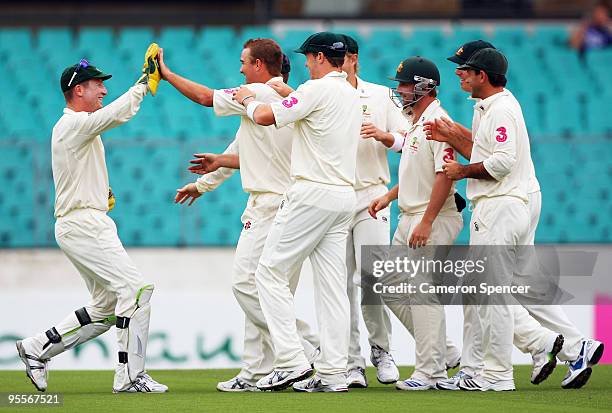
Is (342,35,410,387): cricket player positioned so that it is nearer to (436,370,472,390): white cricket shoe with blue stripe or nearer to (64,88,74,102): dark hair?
(436,370,472,390): white cricket shoe with blue stripe

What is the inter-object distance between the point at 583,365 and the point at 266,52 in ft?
10.0

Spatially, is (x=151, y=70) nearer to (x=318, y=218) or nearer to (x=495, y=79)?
(x=318, y=218)

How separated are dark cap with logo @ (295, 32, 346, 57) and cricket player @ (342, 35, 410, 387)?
71 centimetres

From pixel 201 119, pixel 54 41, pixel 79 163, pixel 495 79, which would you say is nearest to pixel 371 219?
pixel 495 79

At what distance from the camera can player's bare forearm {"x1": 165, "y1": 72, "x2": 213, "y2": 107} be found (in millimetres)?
7164

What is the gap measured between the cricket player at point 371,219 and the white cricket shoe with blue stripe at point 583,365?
122 centimetres

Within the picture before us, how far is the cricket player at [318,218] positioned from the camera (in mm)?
7000

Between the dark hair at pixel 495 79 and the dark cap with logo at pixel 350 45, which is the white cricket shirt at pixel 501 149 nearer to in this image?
the dark hair at pixel 495 79

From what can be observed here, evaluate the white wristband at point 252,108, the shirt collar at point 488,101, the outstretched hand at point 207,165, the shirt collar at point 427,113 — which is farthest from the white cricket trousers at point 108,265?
the shirt collar at point 488,101

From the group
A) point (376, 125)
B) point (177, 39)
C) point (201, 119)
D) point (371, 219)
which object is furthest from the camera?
point (177, 39)

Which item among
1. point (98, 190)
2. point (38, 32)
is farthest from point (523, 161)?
point (38, 32)

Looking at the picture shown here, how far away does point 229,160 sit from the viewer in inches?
305

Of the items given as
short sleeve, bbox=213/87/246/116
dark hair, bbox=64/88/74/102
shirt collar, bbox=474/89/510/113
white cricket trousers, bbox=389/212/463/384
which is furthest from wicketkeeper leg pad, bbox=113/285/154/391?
shirt collar, bbox=474/89/510/113

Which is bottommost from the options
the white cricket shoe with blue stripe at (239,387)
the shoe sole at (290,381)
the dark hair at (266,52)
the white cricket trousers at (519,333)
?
the white cricket shoe with blue stripe at (239,387)
